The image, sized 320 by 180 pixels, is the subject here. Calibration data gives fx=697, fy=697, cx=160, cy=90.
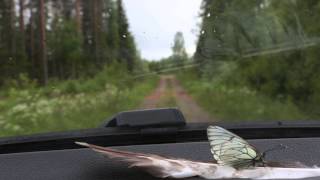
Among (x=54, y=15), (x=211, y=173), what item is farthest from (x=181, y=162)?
(x=54, y=15)

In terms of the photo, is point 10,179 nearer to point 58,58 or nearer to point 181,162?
point 181,162

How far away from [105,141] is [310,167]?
96cm

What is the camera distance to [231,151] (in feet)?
6.35

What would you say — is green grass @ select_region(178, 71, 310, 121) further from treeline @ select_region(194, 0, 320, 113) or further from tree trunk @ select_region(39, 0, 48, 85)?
tree trunk @ select_region(39, 0, 48, 85)

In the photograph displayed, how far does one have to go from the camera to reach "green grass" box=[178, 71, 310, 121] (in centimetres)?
1164

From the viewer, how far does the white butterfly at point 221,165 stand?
6.19 ft

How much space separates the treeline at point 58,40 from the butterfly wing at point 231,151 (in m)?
4.05

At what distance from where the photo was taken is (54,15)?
373 inches

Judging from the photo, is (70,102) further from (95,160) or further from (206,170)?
(206,170)

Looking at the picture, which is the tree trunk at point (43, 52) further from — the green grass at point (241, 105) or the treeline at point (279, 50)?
the treeline at point (279, 50)

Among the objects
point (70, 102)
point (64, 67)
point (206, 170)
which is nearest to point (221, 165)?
point (206, 170)

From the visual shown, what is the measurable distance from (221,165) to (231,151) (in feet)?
0.16

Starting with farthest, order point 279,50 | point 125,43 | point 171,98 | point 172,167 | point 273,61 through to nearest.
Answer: point 273,61
point 279,50
point 171,98
point 125,43
point 172,167

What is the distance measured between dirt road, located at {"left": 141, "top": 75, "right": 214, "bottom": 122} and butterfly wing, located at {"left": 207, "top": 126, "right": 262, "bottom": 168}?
2.39 metres
